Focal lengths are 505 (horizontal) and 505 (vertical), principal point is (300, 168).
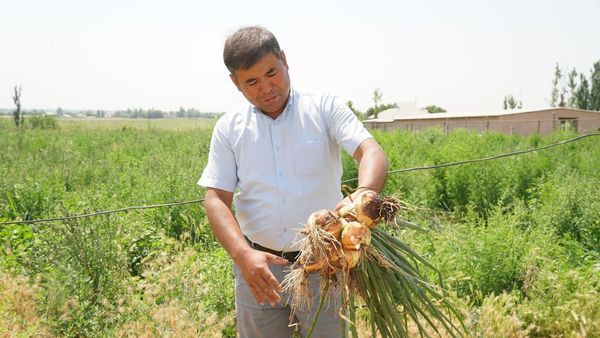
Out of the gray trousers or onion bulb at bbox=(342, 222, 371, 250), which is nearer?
onion bulb at bbox=(342, 222, 371, 250)

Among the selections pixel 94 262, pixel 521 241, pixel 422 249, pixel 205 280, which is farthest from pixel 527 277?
pixel 94 262

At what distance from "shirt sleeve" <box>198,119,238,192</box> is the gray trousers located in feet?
1.38

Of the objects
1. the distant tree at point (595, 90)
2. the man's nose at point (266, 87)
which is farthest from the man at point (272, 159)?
the distant tree at point (595, 90)

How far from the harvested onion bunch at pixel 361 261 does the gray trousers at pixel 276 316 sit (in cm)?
33

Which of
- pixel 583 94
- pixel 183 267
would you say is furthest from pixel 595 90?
pixel 183 267

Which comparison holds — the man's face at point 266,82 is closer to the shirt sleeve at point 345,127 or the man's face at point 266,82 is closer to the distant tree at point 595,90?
the shirt sleeve at point 345,127

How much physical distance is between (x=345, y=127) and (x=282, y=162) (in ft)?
0.97

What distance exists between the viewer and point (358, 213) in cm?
161

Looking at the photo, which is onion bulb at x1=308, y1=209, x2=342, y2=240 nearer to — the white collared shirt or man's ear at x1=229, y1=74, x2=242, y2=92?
the white collared shirt

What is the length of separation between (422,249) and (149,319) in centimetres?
238

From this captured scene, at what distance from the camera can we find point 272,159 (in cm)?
208

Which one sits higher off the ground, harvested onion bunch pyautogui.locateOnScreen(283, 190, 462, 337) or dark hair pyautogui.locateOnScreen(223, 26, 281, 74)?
dark hair pyautogui.locateOnScreen(223, 26, 281, 74)

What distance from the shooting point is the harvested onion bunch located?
161cm

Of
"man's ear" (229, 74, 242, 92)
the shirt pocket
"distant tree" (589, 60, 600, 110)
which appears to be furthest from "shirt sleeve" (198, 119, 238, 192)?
"distant tree" (589, 60, 600, 110)
